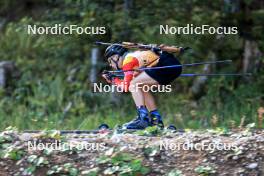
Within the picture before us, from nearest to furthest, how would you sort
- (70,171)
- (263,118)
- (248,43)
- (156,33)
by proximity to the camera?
(70,171) < (263,118) < (156,33) < (248,43)

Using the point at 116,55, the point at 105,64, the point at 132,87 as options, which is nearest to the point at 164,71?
the point at 132,87

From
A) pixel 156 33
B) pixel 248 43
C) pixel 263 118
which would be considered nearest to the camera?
pixel 263 118

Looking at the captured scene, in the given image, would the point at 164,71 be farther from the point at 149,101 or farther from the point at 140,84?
the point at 149,101

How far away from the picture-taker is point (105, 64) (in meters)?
11.0

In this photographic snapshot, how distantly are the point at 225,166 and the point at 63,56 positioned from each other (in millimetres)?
6263

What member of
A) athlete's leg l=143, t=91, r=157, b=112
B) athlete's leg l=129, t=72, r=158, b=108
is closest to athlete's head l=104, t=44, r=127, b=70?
athlete's leg l=129, t=72, r=158, b=108

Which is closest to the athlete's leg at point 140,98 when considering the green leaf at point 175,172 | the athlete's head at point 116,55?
the athlete's head at point 116,55

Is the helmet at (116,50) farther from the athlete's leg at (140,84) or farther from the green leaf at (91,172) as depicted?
the green leaf at (91,172)

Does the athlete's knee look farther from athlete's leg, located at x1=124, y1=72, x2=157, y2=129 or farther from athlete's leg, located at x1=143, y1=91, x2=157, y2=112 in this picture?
athlete's leg, located at x1=143, y1=91, x2=157, y2=112

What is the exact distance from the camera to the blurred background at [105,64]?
31.1ft

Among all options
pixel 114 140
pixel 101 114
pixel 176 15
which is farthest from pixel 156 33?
pixel 114 140

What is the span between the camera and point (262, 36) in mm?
10258

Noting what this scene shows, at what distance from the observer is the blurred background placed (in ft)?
31.1

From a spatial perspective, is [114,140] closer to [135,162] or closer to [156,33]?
[135,162]
